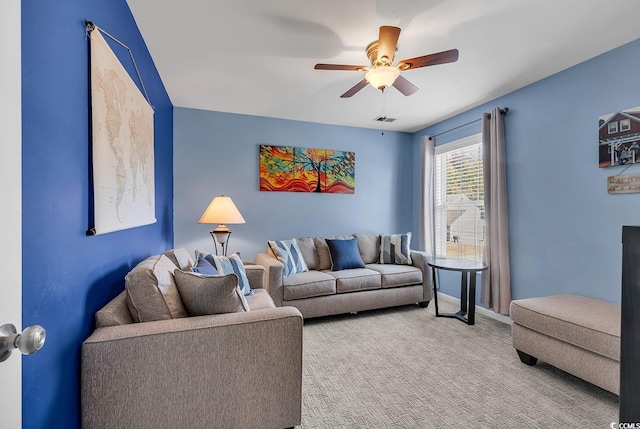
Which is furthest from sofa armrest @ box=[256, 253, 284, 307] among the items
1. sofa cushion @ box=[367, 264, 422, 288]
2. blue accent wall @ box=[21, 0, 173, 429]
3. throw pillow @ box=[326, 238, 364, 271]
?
blue accent wall @ box=[21, 0, 173, 429]

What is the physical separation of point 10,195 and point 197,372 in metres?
1.09

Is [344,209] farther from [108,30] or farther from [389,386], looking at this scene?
[108,30]

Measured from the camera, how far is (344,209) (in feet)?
14.6

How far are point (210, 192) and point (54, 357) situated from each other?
2936 mm

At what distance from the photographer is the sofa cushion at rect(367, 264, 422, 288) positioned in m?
3.52

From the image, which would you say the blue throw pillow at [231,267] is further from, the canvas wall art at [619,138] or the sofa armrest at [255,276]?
the canvas wall art at [619,138]

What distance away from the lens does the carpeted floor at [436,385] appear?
1.72 meters

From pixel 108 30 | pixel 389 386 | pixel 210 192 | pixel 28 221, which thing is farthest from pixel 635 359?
pixel 210 192

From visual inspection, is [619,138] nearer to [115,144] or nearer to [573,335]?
[573,335]

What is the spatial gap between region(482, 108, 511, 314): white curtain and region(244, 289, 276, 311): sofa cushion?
96.6 inches

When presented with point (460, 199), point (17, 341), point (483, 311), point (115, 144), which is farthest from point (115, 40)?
point (483, 311)

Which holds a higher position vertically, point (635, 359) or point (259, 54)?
point (259, 54)

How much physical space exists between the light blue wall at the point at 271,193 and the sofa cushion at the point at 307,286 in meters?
1.00

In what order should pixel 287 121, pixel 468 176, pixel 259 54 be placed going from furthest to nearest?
pixel 287 121 → pixel 468 176 → pixel 259 54
